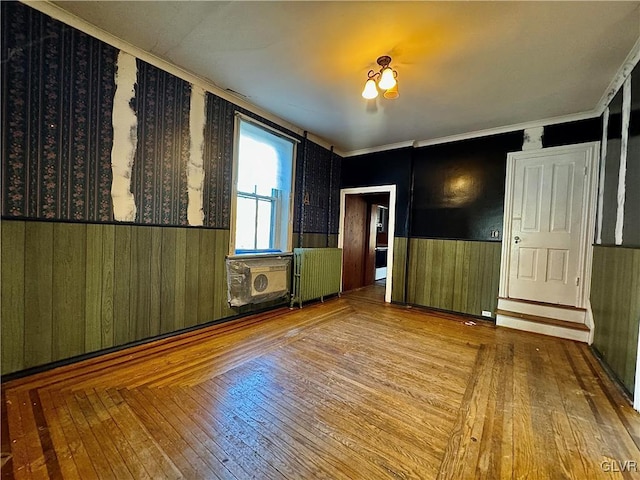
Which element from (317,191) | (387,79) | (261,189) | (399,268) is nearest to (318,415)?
(387,79)

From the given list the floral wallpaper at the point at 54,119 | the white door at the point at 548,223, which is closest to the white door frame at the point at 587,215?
the white door at the point at 548,223

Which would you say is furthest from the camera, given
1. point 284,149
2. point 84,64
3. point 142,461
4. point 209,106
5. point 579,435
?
point 284,149

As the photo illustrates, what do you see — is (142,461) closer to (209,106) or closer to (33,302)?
(33,302)

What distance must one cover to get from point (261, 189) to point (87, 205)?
190cm

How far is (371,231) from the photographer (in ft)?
19.1

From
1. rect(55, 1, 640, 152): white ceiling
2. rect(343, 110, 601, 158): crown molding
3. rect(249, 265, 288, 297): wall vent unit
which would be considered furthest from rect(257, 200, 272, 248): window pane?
rect(343, 110, 601, 158): crown molding

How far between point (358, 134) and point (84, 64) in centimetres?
313

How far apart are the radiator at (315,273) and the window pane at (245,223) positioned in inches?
27.7

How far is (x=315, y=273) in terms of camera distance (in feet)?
13.5

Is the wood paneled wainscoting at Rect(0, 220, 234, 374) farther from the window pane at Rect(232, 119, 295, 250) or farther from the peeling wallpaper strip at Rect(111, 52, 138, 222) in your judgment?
the window pane at Rect(232, 119, 295, 250)

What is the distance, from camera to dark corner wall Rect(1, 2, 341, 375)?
5.75ft

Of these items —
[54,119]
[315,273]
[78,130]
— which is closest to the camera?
[54,119]

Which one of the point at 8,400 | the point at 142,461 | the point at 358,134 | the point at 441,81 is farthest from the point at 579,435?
the point at 358,134

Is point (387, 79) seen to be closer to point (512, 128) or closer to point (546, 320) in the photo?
point (512, 128)
